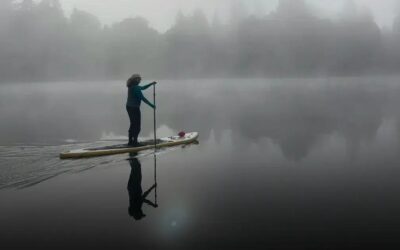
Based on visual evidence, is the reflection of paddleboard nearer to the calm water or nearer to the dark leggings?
the calm water

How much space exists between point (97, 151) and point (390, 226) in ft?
40.2

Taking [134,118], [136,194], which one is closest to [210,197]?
[136,194]

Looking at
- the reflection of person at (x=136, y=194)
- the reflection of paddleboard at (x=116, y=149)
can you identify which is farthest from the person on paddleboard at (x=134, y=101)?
the reflection of person at (x=136, y=194)

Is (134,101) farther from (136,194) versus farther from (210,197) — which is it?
(210,197)

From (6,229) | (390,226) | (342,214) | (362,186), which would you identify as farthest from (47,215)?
(362,186)

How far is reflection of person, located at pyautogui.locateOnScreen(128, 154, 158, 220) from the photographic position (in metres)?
10.8

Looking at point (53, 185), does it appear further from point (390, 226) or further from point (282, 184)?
point (390, 226)

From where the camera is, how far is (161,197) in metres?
12.2

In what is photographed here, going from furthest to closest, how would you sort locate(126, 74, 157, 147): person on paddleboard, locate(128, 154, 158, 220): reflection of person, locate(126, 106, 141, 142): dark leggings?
locate(126, 106, 141, 142): dark leggings
locate(126, 74, 157, 147): person on paddleboard
locate(128, 154, 158, 220): reflection of person

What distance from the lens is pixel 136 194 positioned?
12438 millimetres

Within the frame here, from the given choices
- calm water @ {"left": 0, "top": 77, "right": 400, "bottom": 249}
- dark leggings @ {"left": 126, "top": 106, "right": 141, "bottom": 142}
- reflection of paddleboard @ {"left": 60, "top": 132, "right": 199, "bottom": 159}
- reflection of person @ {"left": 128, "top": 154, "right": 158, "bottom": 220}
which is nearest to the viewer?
calm water @ {"left": 0, "top": 77, "right": 400, "bottom": 249}

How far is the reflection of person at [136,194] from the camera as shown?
10.8 m

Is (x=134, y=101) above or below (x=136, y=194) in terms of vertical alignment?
above

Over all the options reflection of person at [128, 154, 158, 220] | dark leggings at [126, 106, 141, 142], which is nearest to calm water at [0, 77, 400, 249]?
reflection of person at [128, 154, 158, 220]
